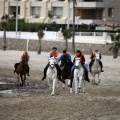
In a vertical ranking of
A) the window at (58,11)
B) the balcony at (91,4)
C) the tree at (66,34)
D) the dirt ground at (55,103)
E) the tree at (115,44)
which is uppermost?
the balcony at (91,4)

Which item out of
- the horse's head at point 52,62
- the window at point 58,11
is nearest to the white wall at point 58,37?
the window at point 58,11

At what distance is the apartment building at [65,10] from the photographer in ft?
332

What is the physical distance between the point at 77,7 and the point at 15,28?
1290cm

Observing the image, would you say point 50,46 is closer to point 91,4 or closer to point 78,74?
point 91,4

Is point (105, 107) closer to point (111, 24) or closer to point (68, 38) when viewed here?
point (68, 38)

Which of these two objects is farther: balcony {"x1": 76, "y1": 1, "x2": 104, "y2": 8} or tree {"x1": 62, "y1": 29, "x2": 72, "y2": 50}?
balcony {"x1": 76, "y1": 1, "x2": 104, "y2": 8}

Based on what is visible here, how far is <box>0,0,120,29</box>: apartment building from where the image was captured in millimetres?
101312

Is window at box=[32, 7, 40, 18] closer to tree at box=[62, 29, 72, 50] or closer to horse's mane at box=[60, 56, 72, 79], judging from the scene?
tree at box=[62, 29, 72, 50]

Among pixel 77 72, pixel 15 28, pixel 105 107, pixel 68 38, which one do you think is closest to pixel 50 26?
pixel 15 28

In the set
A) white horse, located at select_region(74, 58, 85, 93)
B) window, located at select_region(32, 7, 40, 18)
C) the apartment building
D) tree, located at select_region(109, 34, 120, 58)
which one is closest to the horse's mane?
white horse, located at select_region(74, 58, 85, 93)

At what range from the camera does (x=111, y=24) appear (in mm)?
99812

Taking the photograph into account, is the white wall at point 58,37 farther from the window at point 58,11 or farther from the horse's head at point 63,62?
the horse's head at point 63,62

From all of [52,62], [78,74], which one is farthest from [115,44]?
[52,62]

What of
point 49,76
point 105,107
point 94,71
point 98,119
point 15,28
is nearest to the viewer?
point 98,119
